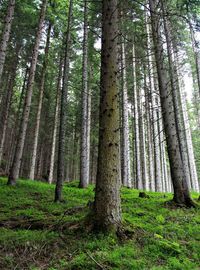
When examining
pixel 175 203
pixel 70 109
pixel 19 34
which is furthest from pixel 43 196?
pixel 70 109

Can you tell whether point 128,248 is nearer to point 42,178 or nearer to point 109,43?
point 109,43

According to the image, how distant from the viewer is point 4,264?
142 inches

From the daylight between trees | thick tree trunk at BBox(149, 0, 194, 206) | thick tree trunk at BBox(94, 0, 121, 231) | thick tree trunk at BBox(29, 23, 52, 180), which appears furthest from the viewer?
thick tree trunk at BBox(29, 23, 52, 180)

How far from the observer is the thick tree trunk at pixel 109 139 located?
462 centimetres

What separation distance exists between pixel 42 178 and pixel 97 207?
18.3 metres

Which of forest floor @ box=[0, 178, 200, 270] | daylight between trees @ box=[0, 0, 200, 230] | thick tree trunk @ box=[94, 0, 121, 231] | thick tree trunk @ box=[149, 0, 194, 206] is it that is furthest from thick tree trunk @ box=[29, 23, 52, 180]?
thick tree trunk @ box=[94, 0, 121, 231]

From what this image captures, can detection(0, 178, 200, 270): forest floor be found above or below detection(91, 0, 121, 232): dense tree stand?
below

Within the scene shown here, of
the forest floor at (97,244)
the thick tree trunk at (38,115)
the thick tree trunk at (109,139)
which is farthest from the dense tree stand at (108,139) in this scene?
the thick tree trunk at (38,115)

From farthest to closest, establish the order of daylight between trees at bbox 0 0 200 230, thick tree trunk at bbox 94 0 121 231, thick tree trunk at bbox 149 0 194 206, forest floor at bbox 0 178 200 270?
thick tree trunk at bbox 149 0 194 206
daylight between trees at bbox 0 0 200 230
thick tree trunk at bbox 94 0 121 231
forest floor at bbox 0 178 200 270

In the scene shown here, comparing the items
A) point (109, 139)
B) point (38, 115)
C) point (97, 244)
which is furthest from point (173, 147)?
point (38, 115)

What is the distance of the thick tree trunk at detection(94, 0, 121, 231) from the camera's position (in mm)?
4617

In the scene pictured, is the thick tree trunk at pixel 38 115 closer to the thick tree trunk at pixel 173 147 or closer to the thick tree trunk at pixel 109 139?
the thick tree trunk at pixel 173 147

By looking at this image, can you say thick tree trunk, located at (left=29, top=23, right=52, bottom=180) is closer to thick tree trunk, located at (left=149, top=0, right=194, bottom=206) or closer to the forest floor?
the forest floor

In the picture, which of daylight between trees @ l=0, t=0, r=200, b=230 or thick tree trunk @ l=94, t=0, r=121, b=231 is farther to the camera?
daylight between trees @ l=0, t=0, r=200, b=230
